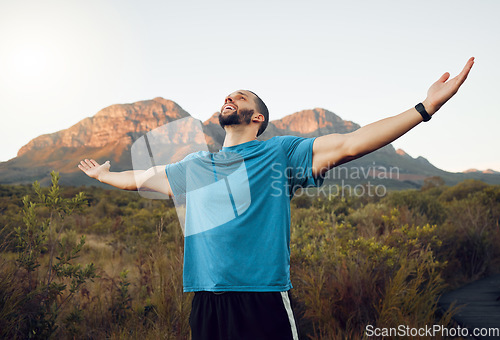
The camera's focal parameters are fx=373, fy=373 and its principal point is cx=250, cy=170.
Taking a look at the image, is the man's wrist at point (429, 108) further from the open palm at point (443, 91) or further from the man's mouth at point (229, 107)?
the man's mouth at point (229, 107)

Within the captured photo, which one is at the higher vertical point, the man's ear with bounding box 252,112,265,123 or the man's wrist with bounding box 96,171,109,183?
the man's ear with bounding box 252,112,265,123

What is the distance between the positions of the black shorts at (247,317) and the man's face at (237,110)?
0.91 metres

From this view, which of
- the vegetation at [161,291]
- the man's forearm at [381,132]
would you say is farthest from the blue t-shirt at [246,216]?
the vegetation at [161,291]

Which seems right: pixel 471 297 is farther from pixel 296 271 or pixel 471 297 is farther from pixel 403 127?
pixel 403 127

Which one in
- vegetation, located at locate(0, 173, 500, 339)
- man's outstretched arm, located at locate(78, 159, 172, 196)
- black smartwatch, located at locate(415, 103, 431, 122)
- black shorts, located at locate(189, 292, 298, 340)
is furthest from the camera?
vegetation, located at locate(0, 173, 500, 339)

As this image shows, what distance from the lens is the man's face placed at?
2061 millimetres

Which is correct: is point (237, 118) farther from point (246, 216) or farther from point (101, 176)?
point (101, 176)

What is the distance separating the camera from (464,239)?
24.1ft

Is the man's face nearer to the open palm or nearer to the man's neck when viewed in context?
the man's neck

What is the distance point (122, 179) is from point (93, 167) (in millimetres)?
302

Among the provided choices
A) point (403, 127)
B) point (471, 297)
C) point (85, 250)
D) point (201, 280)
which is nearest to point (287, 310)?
point (201, 280)

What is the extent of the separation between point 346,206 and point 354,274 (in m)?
6.62

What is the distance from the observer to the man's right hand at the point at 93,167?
2408mm

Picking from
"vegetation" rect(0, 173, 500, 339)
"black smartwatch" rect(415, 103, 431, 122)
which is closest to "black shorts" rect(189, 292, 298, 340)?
"black smartwatch" rect(415, 103, 431, 122)
